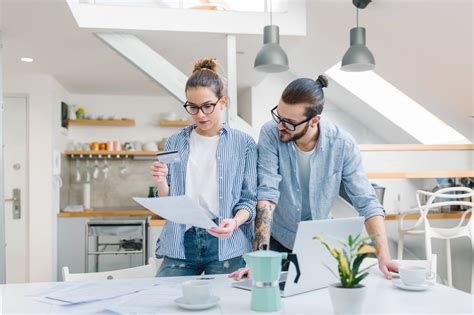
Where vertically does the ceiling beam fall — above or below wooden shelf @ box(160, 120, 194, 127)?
above

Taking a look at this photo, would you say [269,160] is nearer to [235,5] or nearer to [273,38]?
[273,38]

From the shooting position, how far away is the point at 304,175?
1898 mm

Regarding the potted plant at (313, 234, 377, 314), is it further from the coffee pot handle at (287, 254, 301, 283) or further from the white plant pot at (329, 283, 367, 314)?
the coffee pot handle at (287, 254, 301, 283)

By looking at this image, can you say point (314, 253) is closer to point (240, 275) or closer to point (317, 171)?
point (240, 275)

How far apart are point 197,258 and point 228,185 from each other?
29cm

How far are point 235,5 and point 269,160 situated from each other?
2.58m

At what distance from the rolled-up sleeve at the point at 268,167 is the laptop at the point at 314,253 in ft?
1.31

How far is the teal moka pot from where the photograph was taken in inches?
47.7

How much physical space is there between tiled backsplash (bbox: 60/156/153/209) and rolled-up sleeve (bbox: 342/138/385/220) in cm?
446

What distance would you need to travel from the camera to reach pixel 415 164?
12.8 ft

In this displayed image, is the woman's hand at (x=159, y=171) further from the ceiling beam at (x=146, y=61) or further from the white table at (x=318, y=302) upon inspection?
the ceiling beam at (x=146, y=61)

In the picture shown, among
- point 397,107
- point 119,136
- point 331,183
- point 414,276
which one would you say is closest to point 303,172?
point 331,183

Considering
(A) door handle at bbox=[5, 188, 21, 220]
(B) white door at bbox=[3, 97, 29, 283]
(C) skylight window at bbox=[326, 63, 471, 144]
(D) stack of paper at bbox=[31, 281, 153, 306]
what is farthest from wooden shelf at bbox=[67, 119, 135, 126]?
(D) stack of paper at bbox=[31, 281, 153, 306]

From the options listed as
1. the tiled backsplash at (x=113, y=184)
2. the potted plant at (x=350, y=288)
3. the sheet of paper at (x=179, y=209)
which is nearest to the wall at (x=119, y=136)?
the tiled backsplash at (x=113, y=184)
